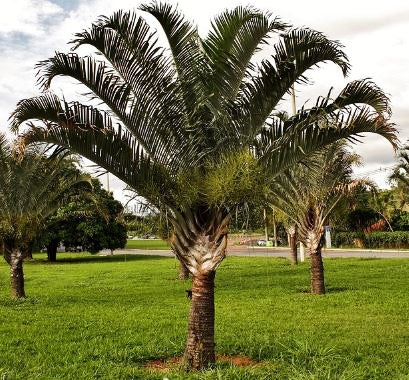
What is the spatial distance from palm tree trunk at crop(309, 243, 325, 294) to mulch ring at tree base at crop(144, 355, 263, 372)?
697 centimetres

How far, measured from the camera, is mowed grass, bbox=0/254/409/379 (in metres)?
6.62

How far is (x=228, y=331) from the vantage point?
9.23 metres

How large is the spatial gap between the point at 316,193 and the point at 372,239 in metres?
31.1

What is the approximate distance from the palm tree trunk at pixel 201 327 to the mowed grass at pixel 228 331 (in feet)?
0.74

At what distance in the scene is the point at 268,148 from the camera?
694cm

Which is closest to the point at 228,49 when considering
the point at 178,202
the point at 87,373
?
the point at 178,202

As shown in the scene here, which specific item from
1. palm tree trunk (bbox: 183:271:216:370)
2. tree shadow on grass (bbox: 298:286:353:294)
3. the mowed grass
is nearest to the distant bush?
the mowed grass

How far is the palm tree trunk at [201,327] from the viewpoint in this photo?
666 centimetres

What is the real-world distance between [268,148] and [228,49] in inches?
53.1

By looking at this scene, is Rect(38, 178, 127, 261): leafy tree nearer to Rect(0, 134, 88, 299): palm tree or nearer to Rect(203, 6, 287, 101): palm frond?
Rect(0, 134, 88, 299): palm tree

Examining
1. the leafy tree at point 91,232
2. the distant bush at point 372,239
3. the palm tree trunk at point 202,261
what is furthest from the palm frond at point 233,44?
the distant bush at point 372,239

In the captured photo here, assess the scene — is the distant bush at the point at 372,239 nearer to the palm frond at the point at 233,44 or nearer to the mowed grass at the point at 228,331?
the mowed grass at the point at 228,331

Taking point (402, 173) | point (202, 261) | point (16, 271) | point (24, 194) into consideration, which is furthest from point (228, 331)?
point (402, 173)

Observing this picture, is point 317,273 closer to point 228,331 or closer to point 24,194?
point 228,331
